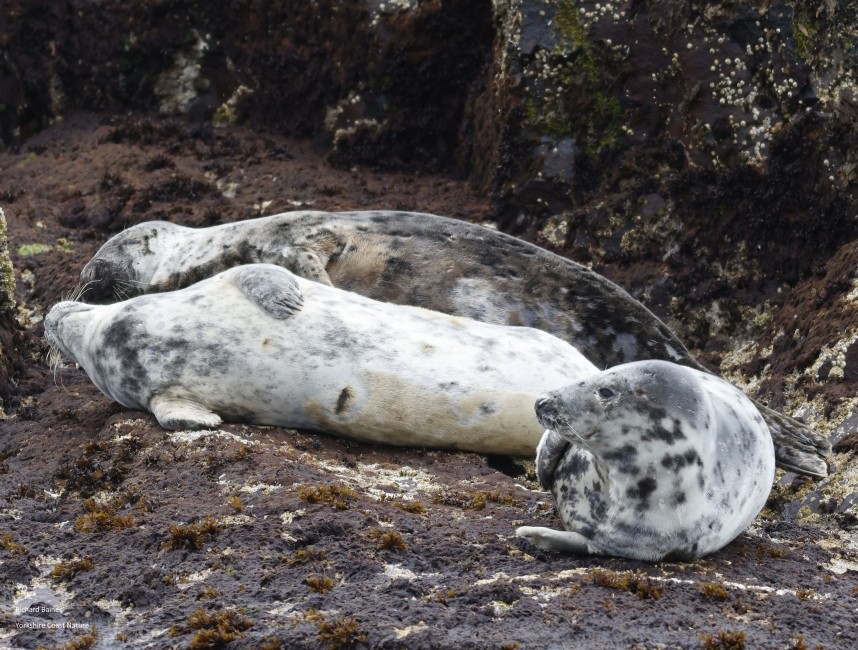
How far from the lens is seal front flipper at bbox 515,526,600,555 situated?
16.2 feet

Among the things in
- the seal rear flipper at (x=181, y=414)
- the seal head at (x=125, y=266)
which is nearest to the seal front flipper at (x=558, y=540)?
the seal rear flipper at (x=181, y=414)

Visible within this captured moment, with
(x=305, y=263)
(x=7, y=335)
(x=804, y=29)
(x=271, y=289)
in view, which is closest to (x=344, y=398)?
(x=271, y=289)

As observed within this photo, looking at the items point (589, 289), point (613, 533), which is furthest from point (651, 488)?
point (589, 289)

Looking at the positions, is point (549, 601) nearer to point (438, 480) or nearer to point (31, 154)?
point (438, 480)

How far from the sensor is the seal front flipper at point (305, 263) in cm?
789

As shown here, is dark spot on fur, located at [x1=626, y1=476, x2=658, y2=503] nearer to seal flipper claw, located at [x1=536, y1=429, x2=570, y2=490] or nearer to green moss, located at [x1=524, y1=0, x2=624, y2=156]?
seal flipper claw, located at [x1=536, y1=429, x2=570, y2=490]

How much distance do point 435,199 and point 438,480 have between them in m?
4.74

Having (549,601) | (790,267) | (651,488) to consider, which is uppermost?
(790,267)

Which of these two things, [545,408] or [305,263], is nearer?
[545,408]

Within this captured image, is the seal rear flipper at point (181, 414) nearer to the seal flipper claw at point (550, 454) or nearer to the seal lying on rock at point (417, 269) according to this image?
the seal lying on rock at point (417, 269)

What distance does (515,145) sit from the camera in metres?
9.64

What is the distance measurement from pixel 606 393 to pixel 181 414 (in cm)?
244

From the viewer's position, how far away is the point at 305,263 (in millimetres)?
7996

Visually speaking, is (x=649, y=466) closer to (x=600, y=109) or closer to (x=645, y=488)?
(x=645, y=488)
